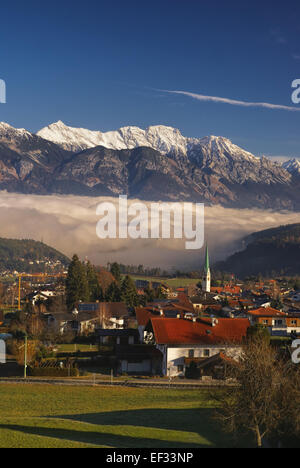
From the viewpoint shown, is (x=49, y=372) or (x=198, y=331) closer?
(x=49, y=372)

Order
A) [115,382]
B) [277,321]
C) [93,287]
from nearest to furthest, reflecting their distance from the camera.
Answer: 1. [115,382]
2. [277,321]
3. [93,287]

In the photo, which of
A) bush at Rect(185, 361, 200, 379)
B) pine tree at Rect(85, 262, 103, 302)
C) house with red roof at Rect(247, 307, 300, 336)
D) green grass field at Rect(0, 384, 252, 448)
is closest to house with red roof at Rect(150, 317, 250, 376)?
bush at Rect(185, 361, 200, 379)

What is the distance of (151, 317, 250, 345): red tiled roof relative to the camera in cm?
5747

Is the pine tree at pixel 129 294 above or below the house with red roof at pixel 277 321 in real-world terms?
above

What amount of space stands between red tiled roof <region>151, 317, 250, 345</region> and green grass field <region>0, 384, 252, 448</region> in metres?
11.4

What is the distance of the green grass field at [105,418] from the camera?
26500 millimetres

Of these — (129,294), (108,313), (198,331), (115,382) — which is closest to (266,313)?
(108,313)

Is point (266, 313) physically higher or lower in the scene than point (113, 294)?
lower

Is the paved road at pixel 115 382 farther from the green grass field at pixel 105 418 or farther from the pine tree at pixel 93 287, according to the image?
the pine tree at pixel 93 287

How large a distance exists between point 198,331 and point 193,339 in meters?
2.59

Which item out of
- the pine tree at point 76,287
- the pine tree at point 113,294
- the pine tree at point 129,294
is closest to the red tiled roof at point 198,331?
the pine tree at point 129,294

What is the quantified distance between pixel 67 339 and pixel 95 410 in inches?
1480

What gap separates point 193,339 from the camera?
2267 inches

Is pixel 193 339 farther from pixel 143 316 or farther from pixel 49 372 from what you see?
pixel 143 316
